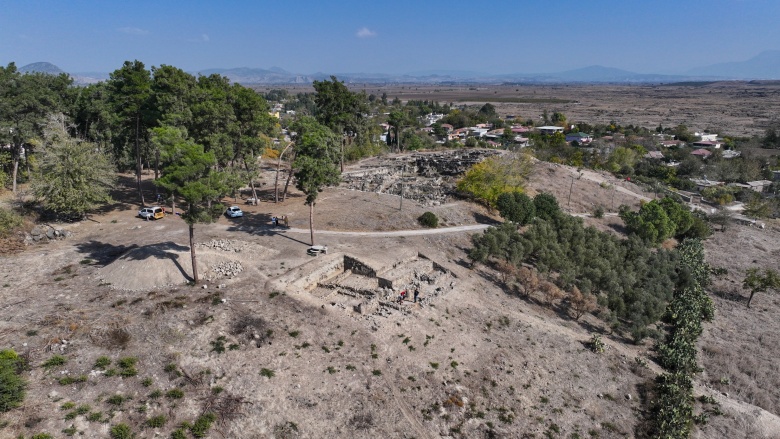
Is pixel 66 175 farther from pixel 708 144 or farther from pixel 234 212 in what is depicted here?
pixel 708 144

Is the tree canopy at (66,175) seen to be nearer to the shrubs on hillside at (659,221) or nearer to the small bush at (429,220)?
the small bush at (429,220)

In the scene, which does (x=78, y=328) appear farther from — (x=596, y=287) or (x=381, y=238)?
(x=596, y=287)

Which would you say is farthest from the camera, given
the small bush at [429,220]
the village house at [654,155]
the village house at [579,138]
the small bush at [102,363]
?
the village house at [579,138]

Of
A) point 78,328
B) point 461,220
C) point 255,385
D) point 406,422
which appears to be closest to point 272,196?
point 461,220

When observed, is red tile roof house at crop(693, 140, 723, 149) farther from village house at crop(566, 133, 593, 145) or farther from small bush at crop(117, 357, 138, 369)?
small bush at crop(117, 357, 138, 369)

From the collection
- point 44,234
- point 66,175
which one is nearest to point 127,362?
point 44,234

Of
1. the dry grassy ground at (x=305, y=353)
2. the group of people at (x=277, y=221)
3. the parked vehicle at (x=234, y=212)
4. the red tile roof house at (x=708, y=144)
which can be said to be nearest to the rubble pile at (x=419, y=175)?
the group of people at (x=277, y=221)
